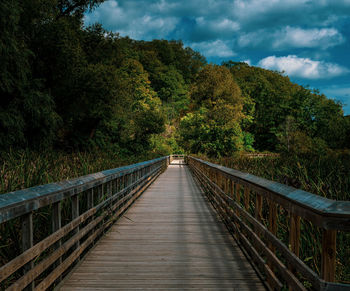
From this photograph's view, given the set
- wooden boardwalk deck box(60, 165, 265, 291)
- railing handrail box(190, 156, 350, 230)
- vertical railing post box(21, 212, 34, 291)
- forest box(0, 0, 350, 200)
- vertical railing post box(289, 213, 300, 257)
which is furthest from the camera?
forest box(0, 0, 350, 200)

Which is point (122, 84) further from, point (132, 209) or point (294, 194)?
point (294, 194)

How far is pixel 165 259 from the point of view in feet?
11.8

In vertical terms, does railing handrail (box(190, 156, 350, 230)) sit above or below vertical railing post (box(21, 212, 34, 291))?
above

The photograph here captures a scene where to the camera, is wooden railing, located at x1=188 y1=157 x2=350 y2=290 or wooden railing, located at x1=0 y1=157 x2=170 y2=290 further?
wooden railing, located at x1=0 y1=157 x2=170 y2=290

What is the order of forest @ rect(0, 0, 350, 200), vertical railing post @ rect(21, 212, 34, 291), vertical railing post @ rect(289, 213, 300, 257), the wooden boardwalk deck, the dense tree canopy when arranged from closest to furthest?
vertical railing post @ rect(21, 212, 34, 291) < vertical railing post @ rect(289, 213, 300, 257) < the wooden boardwalk deck < forest @ rect(0, 0, 350, 200) < the dense tree canopy

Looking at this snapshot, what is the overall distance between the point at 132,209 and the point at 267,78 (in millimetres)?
67105

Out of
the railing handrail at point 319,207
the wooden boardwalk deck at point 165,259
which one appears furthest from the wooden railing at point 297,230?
the wooden boardwalk deck at point 165,259

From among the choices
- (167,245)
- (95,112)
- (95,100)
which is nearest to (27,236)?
(167,245)

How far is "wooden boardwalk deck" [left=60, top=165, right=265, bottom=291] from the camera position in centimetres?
292

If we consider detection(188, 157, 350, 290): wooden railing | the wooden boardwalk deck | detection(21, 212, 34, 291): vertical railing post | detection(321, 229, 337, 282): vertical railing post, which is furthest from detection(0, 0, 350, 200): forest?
detection(21, 212, 34, 291): vertical railing post

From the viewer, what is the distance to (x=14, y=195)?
6.74 feet

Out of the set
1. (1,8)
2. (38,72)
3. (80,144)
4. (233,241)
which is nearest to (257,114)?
(80,144)

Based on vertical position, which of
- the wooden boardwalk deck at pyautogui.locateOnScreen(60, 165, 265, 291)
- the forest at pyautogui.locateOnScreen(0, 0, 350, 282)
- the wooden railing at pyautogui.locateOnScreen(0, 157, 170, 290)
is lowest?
the wooden boardwalk deck at pyautogui.locateOnScreen(60, 165, 265, 291)

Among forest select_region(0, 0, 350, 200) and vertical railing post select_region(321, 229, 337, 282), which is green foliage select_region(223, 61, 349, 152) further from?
vertical railing post select_region(321, 229, 337, 282)
